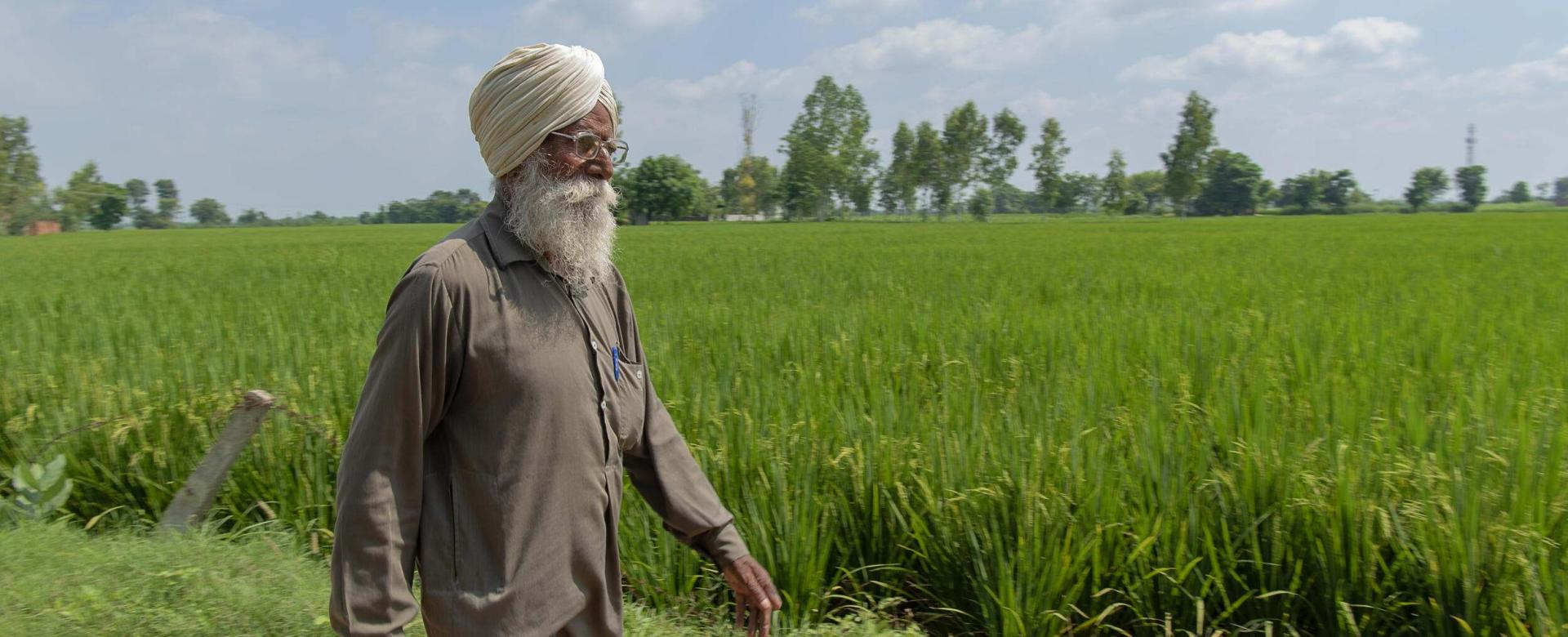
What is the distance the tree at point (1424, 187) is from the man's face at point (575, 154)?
97037mm

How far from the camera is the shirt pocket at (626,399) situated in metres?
1.55

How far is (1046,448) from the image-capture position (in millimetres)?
3066

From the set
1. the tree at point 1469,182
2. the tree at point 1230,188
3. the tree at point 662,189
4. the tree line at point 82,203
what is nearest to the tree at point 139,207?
the tree line at point 82,203

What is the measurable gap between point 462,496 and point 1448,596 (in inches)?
89.8

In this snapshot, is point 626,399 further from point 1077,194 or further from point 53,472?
point 1077,194

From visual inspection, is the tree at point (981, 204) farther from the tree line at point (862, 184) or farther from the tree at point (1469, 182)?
the tree at point (1469, 182)

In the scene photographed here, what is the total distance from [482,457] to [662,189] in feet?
252

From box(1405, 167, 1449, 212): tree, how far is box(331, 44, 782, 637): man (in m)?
97.1

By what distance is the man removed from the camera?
4.24 feet

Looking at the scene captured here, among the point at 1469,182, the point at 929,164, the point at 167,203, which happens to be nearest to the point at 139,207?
the point at 167,203

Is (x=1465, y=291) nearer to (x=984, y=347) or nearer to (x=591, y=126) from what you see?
(x=984, y=347)

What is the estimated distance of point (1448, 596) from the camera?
2.26 meters

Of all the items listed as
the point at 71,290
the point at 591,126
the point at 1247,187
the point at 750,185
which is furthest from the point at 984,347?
the point at 1247,187

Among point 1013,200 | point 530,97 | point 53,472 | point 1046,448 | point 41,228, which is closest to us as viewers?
point 530,97
